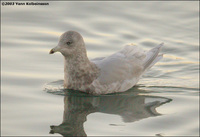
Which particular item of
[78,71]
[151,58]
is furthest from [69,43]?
[151,58]

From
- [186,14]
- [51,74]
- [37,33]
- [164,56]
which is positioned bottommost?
[51,74]

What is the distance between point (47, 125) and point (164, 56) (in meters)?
5.31

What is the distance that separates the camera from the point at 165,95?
36.9 feet

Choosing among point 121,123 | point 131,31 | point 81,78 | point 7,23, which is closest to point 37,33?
point 7,23

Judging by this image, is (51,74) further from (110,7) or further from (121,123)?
(110,7)

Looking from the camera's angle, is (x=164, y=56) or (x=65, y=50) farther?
(x=164, y=56)

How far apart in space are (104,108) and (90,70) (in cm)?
114

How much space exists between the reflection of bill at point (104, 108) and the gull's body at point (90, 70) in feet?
0.82

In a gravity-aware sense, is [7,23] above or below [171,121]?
above

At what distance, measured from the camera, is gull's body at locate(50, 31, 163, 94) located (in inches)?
435

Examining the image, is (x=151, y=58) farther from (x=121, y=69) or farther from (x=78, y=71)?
(x=78, y=71)

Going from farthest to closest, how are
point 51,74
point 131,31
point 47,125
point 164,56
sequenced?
1. point 131,31
2. point 164,56
3. point 51,74
4. point 47,125

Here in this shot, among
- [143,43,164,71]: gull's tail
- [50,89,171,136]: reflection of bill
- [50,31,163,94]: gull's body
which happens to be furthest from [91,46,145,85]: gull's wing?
[50,89,171,136]: reflection of bill

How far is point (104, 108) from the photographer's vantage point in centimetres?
1044
